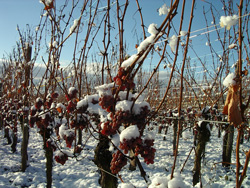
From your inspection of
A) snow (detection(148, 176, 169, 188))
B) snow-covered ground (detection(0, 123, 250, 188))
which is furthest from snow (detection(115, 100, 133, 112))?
snow-covered ground (detection(0, 123, 250, 188))

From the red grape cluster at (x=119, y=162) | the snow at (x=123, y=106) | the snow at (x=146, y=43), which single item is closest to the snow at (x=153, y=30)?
the snow at (x=146, y=43)

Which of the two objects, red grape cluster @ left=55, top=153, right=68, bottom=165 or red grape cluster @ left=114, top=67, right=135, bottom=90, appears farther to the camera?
red grape cluster @ left=55, top=153, right=68, bottom=165

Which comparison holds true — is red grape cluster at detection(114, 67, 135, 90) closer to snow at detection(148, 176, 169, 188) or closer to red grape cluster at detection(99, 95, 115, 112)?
red grape cluster at detection(99, 95, 115, 112)

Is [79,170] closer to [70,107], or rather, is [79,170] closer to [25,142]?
[25,142]

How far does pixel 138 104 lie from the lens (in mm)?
905

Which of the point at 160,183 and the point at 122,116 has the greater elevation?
the point at 122,116

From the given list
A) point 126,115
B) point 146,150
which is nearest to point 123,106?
point 126,115

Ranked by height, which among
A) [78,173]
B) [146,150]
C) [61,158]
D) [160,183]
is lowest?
[78,173]

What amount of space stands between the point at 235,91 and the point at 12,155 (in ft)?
21.9

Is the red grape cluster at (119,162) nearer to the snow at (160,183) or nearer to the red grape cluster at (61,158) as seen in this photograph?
the snow at (160,183)

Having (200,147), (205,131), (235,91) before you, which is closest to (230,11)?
(205,131)

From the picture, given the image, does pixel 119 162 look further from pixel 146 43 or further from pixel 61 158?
pixel 61 158

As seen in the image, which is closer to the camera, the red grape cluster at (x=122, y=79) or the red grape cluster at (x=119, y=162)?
the red grape cluster at (x=122, y=79)

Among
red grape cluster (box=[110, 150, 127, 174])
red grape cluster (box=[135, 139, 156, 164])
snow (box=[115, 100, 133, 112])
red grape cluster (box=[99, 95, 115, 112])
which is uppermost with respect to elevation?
red grape cluster (box=[99, 95, 115, 112])
